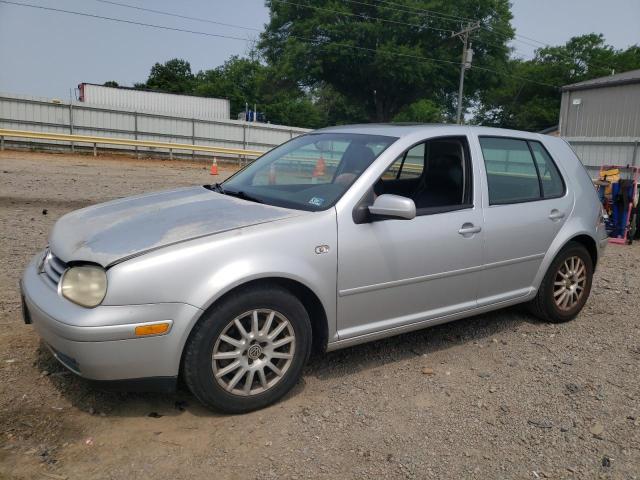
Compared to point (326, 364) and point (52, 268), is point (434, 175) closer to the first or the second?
point (326, 364)

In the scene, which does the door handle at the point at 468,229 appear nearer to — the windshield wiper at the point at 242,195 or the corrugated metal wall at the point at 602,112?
the windshield wiper at the point at 242,195

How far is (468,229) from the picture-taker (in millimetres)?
3869

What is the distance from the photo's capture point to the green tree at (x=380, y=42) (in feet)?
135

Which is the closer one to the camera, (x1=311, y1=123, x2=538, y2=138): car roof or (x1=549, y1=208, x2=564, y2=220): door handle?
(x1=311, y1=123, x2=538, y2=138): car roof

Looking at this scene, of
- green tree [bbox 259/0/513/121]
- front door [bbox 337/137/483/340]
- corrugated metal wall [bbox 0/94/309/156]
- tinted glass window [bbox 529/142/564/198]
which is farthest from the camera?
green tree [bbox 259/0/513/121]

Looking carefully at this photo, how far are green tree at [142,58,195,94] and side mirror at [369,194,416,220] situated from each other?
72.9m

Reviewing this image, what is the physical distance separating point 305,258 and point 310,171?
0.95 m

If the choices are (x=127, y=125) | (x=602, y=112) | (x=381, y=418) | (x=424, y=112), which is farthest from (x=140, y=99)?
(x=424, y=112)

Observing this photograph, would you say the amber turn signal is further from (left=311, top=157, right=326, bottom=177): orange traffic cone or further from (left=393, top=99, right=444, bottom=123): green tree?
(left=393, top=99, right=444, bottom=123): green tree

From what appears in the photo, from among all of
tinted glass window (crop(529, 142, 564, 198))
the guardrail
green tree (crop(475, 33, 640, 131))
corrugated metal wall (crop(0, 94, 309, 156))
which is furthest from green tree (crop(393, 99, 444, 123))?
tinted glass window (crop(529, 142, 564, 198))

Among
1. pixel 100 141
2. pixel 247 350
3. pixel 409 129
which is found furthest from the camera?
pixel 100 141

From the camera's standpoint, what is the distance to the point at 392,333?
11.9ft

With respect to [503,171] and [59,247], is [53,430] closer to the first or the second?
[59,247]

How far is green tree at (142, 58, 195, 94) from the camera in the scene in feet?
252
